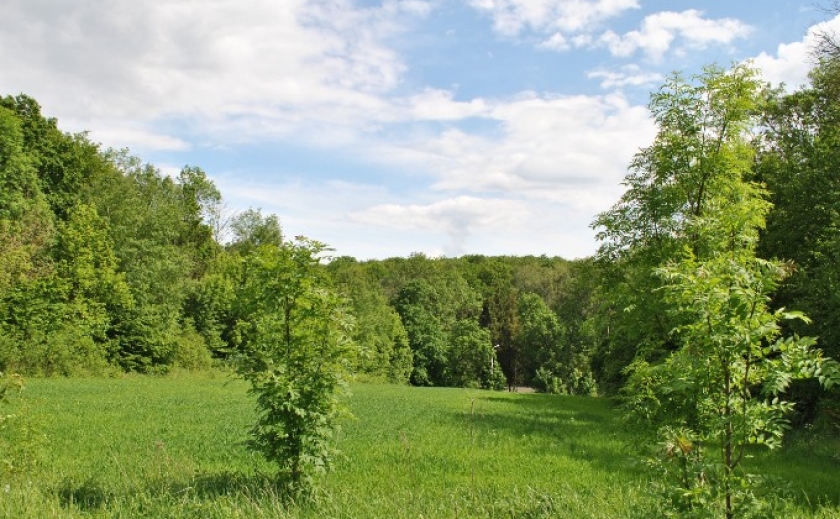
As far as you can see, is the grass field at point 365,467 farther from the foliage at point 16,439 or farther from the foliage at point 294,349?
the foliage at point 294,349

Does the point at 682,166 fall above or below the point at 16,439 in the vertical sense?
above

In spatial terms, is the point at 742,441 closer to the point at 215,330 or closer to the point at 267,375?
the point at 267,375

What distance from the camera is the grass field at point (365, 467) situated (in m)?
7.39

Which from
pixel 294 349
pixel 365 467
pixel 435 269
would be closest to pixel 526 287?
pixel 435 269

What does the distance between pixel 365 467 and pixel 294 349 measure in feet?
17.5

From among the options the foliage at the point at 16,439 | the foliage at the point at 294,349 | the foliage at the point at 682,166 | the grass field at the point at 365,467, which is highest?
the foliage at the point at 682,166

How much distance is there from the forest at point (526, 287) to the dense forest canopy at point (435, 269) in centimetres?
10

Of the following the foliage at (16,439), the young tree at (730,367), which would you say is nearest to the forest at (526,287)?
the young tree at (730,367)

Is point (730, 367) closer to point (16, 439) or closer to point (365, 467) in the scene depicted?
point (16, 439)

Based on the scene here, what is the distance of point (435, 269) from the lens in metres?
88.0

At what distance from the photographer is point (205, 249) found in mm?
61250

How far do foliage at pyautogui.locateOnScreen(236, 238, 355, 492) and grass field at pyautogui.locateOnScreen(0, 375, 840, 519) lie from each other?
0.56 meters

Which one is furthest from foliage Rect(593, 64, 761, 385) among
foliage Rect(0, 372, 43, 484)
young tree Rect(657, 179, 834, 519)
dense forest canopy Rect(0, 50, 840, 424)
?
foliage Rect(0, 372, 43, 484)

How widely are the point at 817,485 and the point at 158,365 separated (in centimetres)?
4356
